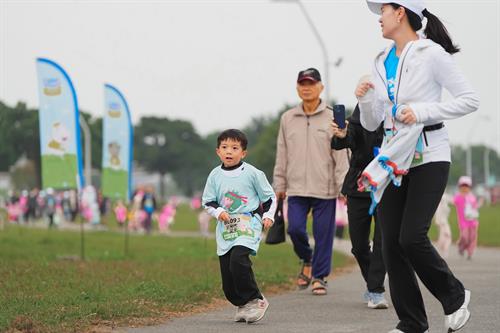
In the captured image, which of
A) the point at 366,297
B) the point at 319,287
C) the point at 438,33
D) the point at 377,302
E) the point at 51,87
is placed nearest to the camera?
the point at 438,33

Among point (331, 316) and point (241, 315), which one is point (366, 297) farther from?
point (241, 315)

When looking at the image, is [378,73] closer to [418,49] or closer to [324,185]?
[418,49]

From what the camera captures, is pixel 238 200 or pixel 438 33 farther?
pixel 238 200

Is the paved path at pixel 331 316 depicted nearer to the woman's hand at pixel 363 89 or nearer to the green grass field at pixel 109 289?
the green grass field at pixel 109 289

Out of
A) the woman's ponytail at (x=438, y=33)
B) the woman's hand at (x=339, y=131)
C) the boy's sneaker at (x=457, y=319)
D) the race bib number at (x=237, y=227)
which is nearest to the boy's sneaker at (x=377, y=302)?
the race bib number at (x=237, y=227)

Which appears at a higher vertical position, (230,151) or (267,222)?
(230,151)

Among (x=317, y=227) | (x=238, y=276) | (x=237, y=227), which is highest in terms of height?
(x=237, y=227)

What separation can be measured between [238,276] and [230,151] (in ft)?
3.08

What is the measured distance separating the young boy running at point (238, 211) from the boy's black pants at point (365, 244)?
4.58ft

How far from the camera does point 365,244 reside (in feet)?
31.1

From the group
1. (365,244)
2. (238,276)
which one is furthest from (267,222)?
(365,244)

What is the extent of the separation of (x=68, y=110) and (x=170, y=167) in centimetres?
14334

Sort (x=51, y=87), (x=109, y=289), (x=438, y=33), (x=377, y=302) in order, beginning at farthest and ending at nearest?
(x=51, y=87) → (x=109, y=289) → (x=377, y=302) → (x=438, y=33)

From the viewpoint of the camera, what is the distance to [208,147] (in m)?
164
